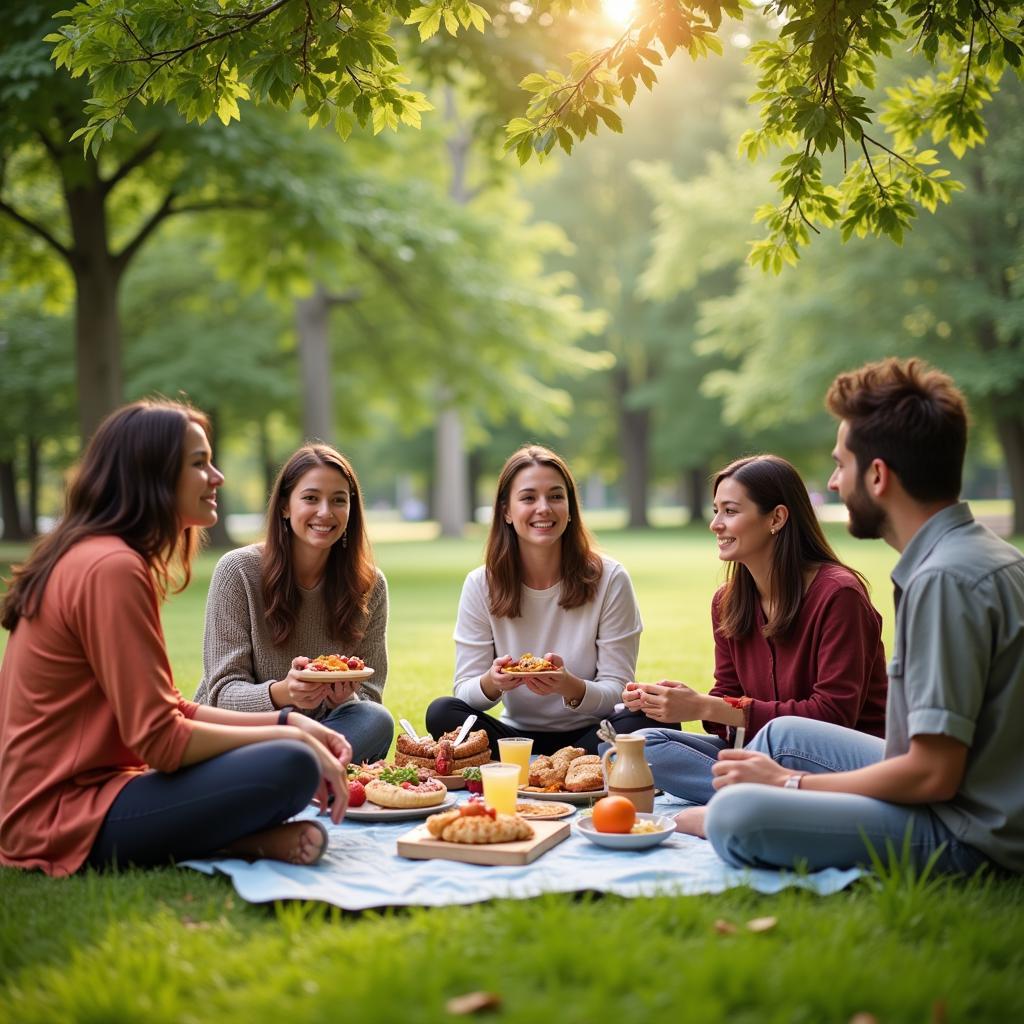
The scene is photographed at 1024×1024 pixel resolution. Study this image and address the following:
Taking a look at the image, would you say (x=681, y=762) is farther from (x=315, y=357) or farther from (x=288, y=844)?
(x=315, y=357)

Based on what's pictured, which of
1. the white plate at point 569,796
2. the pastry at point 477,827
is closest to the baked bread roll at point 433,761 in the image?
the white plate at point 569,796

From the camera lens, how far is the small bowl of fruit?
14.1ft

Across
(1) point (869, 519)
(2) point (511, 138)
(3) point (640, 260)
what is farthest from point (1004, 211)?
(1) point (869, 519)

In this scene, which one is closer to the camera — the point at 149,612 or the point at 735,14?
the point at 149,612

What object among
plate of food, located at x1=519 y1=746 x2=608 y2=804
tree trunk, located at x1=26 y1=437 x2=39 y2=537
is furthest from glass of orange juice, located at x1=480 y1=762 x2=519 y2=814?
tree trunk, located at x1=26 y1=437 x2=39 y2=537

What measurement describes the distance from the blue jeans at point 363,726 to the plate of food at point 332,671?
0.50 metres

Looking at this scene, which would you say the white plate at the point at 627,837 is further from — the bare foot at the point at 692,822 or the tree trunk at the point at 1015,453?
the tree trunk at the point at 1015,453

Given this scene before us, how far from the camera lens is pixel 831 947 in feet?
10.5

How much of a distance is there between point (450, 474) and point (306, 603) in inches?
1164

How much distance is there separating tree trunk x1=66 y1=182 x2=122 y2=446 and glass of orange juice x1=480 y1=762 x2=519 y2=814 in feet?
40.9

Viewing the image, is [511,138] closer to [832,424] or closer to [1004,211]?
[1004,211]

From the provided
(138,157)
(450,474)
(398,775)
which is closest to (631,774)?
(398,775)

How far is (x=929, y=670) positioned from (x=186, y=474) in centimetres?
256

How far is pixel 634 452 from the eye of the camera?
40000 mm
